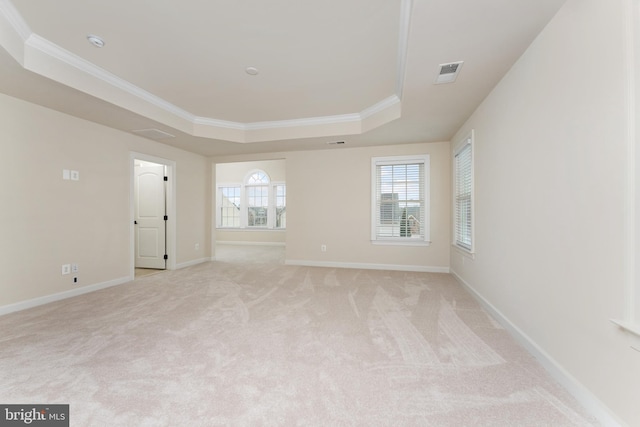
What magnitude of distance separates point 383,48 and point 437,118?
162 cm

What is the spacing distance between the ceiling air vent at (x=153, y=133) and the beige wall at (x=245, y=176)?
388 cm

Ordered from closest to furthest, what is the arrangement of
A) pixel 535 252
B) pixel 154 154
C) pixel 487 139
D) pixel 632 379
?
pixel 632 379
pixel 535 252
pixel 487 139
pixel 154 154

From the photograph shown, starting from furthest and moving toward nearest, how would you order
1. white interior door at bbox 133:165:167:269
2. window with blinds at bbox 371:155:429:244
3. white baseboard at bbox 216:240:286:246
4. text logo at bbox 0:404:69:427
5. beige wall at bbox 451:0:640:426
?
white baseboard at bbox 216:240:286:246 → white interior door at bbox 133:165:167:269 → window with blinds at bbox 371:155:429:244 → text logo at bbox 0:404:69:427 → beige wall at bbox 451:0:640:426

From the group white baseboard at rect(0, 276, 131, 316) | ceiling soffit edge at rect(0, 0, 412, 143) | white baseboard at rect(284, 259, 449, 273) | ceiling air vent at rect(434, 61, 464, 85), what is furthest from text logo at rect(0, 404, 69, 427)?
white baseboard at rect(284, 259, 449, 273)

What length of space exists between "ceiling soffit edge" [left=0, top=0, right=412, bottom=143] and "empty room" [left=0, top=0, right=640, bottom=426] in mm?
28

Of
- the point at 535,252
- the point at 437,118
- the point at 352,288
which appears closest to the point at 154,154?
the point at 352,288

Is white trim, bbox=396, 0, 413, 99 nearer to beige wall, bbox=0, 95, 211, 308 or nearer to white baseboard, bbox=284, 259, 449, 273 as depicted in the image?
white baseboard, bbox=284, 259, 449, 273

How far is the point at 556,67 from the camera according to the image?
5.95 feet

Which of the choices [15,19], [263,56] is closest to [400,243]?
[263,56]

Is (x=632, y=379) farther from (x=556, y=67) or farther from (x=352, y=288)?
(x=352, y=288)

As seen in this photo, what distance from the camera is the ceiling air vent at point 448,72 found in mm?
2449

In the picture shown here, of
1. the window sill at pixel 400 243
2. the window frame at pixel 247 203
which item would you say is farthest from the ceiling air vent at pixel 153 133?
the window frame at pixel 247 203

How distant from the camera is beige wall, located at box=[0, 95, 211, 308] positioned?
10.1 ft

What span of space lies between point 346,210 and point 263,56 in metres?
3.39
